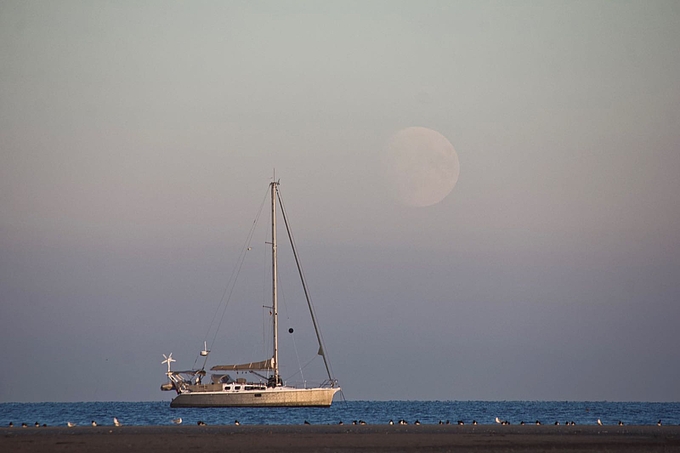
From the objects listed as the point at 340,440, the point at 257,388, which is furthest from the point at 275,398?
the point at 340,440

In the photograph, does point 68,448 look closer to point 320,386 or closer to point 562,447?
point 562,447

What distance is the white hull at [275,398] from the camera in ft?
325

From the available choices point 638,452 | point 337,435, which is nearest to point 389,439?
point 337,435

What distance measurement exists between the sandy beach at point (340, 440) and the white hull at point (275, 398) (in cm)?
4170

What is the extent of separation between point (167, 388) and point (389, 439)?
218 ft

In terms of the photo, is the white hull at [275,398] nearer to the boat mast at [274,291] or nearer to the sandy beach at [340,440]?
the boat mast at [274,291]

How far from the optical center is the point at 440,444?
43.6m

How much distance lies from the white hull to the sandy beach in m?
41.7

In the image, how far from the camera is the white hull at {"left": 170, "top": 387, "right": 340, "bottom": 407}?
325 feet

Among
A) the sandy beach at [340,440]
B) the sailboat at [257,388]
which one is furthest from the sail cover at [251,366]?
the sandy beach at [340,440]

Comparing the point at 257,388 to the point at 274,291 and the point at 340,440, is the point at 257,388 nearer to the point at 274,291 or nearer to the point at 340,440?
the point at 274,291

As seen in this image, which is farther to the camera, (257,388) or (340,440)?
(257,388)

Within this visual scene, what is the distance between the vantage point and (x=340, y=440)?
4622 centimetres

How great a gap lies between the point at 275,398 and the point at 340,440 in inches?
2118
